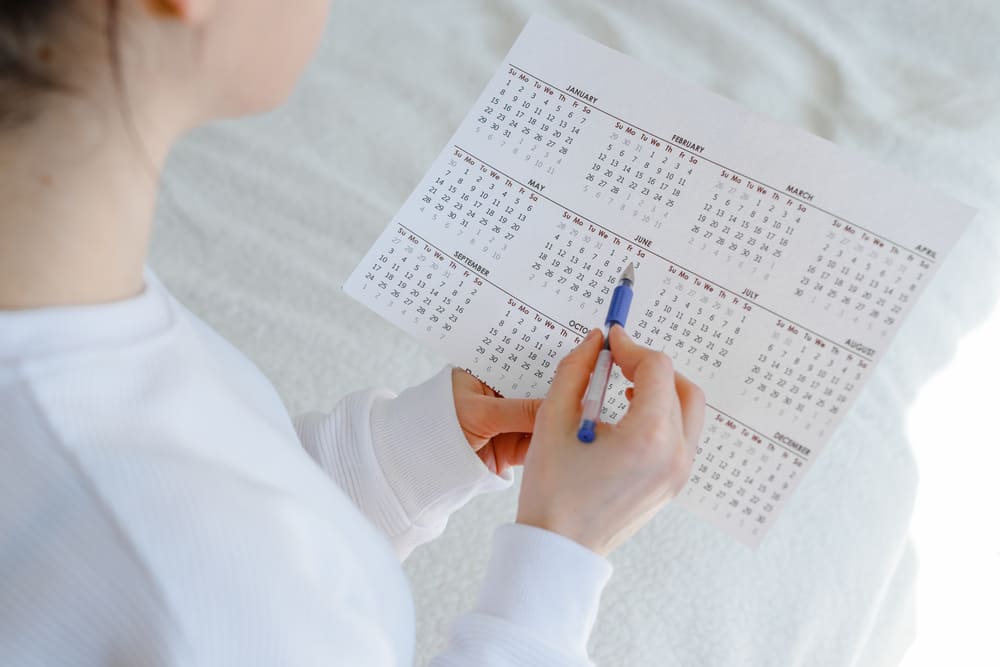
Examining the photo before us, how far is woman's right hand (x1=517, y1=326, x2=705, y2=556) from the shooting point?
17.3 inches

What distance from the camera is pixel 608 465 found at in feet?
1.44

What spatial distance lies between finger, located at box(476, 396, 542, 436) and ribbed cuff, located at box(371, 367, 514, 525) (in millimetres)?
20

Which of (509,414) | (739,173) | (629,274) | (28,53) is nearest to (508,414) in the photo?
(509,414)

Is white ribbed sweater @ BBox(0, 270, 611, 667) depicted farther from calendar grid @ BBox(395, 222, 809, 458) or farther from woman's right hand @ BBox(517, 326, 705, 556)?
calendar grid @ BBox(395, 222, 809, 458)

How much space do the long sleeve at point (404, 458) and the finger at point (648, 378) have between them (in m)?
0.13

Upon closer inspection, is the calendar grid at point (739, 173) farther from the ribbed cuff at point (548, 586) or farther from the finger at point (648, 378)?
the ribbed cuff at point (548, 586)

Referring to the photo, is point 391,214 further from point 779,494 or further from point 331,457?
point 779,494

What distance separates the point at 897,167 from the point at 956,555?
14.4 inches

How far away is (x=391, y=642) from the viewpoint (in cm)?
43

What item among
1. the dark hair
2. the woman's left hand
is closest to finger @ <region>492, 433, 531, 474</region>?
the woman's left hand

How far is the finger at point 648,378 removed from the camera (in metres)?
0.45

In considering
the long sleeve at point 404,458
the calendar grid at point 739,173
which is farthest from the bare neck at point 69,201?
the calendar grid at point 739,173

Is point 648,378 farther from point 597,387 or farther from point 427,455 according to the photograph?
point 427,455

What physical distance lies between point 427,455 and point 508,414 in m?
0.06
